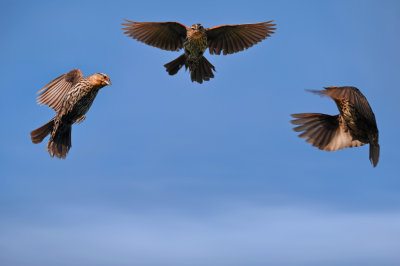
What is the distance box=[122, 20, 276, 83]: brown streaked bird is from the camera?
10.4m

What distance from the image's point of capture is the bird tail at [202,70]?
1068 centimetres

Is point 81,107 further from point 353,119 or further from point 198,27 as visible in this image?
point 353,119

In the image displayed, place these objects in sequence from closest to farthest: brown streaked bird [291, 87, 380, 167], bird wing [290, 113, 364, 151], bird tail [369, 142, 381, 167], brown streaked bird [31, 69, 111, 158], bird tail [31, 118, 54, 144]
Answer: brown streaked bird [291, 87, 380, 167], bird tail [369, 142, 381, 167], bird wing [290, 113, 364, 151], brown streaked bird [31, 69, 111, 158], bird tail [31, 118, 54, 144]

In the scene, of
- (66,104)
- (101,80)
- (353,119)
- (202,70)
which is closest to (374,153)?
(353,119)

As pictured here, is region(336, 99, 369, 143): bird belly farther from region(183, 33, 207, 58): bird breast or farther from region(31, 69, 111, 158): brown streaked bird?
region(31, 69, 111, 158): brown streaked bird

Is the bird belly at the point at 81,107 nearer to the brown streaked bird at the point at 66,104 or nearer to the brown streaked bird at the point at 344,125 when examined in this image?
the brown streaked bird at the point at 66,104

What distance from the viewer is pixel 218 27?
10578mm

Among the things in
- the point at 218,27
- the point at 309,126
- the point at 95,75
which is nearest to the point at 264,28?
the point at 218,27

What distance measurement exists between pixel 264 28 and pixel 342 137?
12.5 ft

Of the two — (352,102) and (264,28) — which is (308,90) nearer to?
(352,102)

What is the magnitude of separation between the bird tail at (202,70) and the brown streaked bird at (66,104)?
102 inches

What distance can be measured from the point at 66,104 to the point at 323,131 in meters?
4.67

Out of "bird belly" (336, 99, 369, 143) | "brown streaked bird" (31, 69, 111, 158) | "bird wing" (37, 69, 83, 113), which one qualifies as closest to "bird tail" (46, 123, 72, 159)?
"brown streaked bird" (31, 69, 111, 158)

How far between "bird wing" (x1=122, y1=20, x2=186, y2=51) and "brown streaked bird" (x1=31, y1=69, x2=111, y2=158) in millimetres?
1940
